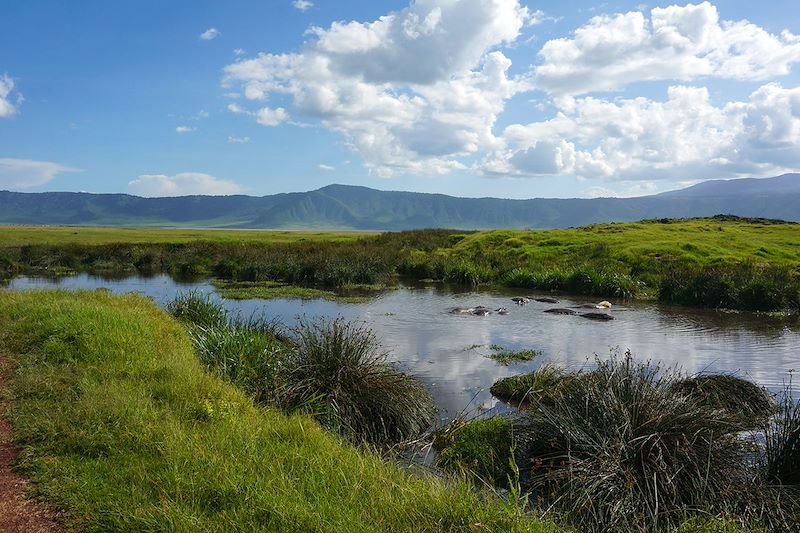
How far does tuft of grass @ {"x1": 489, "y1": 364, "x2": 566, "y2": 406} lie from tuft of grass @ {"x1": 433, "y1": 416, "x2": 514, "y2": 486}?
1.98m

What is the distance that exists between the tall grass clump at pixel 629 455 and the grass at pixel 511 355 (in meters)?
6.84

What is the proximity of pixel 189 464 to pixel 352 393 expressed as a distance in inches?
164

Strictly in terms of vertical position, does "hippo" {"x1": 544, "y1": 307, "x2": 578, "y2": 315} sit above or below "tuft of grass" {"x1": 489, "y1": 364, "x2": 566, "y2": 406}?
below

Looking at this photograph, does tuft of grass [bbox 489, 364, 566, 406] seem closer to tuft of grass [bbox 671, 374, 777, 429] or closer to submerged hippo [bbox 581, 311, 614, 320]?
tuft of grass [bbox 671, 374, 777, 429]

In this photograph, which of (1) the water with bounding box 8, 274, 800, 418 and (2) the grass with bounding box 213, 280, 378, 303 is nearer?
(1) the water with bounding box 8, 274, 800, 418

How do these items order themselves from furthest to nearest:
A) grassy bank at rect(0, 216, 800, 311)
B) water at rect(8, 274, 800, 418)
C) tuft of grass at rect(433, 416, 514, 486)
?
grassy bank at rect(0, 216, 800, 311), water at rect(8, 274, 800, 418), tuft of grass at rect(433, 416, 514, 486)

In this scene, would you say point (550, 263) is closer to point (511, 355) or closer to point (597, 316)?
point (597, 316)

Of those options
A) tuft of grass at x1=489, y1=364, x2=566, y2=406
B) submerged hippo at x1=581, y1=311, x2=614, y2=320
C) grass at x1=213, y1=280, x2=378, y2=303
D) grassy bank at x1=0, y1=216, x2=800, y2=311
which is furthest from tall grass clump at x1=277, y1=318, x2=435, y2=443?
grassy bank at x1=0, y1=216, x2=800, y2=311

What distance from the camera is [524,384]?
1212cm

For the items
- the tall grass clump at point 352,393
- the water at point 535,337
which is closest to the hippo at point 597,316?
the water at point 535,337

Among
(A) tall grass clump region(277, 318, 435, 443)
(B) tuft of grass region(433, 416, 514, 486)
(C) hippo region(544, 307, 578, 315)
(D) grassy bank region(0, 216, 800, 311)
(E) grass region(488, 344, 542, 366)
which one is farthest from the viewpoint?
(D) grassy bank region(0, 216, 800, 311)

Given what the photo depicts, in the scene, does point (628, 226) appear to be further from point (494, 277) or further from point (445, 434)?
point (445, 434)

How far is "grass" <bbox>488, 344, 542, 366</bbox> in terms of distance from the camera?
15781 millimetres

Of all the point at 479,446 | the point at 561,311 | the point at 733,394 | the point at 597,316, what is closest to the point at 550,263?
the point at 561,311
